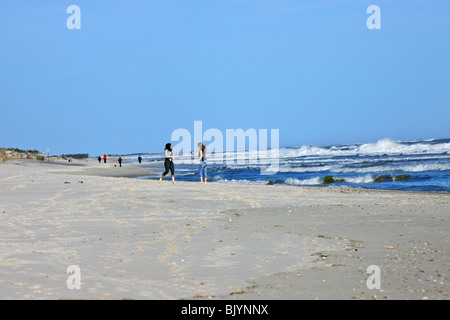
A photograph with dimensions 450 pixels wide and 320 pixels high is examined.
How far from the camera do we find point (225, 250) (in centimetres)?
845

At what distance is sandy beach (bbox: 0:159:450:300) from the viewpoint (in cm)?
610

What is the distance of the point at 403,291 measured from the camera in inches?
231

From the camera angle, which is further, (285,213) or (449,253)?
(285,213)

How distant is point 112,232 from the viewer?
1036 cm

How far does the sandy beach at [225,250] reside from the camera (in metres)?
6.10

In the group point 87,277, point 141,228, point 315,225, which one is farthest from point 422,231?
point 87,277
